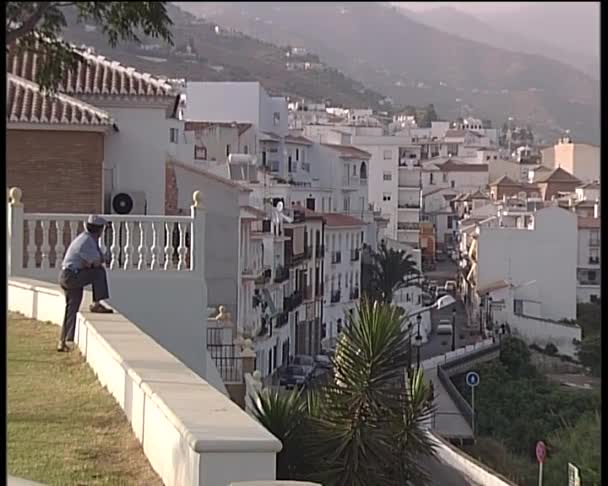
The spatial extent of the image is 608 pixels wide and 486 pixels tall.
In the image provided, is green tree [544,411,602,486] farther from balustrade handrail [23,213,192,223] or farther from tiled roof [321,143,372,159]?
balustrade handrail [23,213,192,223]

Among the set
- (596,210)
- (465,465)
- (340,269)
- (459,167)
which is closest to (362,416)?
(465,465)

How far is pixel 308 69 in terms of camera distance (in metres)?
11.2

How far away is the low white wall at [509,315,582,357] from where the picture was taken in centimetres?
783

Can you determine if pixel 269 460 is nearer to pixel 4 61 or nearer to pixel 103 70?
pixel 4 61

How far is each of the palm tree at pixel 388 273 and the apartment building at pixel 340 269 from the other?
0.37 ft

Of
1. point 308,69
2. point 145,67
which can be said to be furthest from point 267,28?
point 145,67

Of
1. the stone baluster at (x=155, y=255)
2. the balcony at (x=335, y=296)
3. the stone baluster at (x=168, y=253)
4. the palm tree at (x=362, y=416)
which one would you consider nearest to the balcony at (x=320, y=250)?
the balcony at (x=335, y=296)

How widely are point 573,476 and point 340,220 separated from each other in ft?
15.5

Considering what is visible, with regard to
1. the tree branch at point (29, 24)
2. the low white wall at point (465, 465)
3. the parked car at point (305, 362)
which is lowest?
the low white wall at point (465, 465)

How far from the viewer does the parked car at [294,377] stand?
7580 millimetres

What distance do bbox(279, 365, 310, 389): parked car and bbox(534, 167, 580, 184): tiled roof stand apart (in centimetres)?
264

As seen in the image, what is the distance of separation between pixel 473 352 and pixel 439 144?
3218 millimetres

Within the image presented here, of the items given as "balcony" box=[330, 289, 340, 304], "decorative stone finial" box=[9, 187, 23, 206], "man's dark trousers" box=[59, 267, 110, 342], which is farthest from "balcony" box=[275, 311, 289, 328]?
"decorative stone finial" box=[9, 187, 23, 206]

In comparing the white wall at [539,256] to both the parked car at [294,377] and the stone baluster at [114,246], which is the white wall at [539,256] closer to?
the parked car at [294,377]
